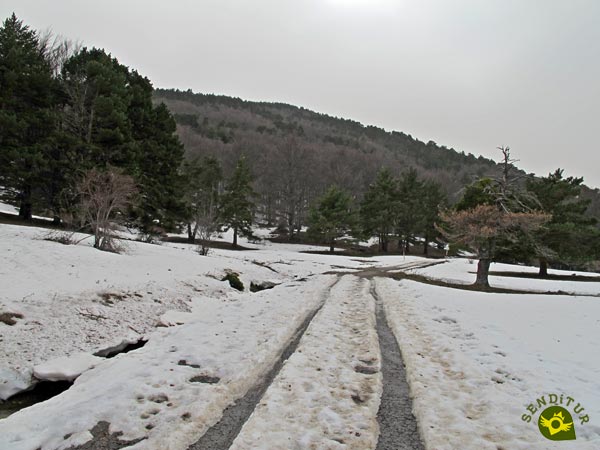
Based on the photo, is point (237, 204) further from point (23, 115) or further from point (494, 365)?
point (494, 365)

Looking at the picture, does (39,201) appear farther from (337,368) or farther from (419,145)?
(419,145)

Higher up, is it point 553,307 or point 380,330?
point 553,307

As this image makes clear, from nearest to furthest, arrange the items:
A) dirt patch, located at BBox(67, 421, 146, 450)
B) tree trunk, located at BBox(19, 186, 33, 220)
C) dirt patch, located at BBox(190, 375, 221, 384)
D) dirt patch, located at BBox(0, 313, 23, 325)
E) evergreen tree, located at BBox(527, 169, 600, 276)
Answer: dirt patch, located at BBox(67, 421, 146, 450) < dirt patch, located at BBox(190, 375, 221, 384) < dirt patch, located at BBox(0, 313, 23, 325) < tree trunk, located at BBox(19, 186, 33, 220) < evergreen tree, located at BBox(527, 169, 600, 276)

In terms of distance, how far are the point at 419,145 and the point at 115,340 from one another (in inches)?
6137

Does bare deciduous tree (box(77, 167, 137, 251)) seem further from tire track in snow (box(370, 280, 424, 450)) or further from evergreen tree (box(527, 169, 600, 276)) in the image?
evergreen tree (box(527, 169, 600, 276))

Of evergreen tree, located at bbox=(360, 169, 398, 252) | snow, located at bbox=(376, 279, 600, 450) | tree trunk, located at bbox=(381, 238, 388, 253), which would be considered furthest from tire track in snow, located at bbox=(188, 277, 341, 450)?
tree trunk, located at bbox=(381, 238, 388, 253)

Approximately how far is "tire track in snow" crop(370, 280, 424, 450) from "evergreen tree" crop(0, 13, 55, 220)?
23.7 metres

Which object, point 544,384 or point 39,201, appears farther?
point 39,201

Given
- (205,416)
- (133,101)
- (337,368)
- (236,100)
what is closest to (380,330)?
(337,368)

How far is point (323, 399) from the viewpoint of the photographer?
14.9 feet

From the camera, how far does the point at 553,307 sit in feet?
34.3

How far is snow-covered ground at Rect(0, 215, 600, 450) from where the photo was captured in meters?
3.88

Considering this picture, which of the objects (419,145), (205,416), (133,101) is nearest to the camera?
(205,416)

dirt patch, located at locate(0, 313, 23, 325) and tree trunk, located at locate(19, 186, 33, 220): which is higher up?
tree trunk, located at locate(19, 186, 33, 220)
